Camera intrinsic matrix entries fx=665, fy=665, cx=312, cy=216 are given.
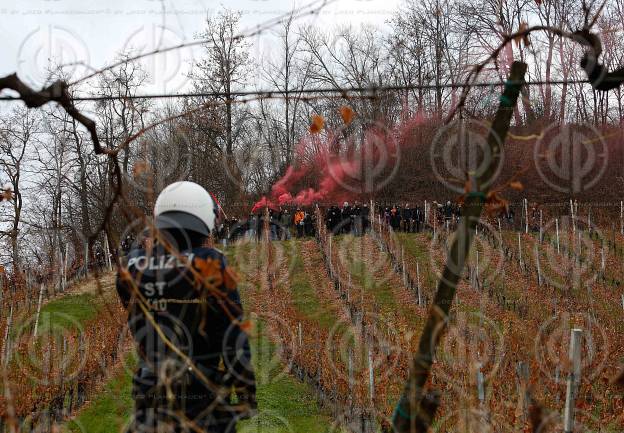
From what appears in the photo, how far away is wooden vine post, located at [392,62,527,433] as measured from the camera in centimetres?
227

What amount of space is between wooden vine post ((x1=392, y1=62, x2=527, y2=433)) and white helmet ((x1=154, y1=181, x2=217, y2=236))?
49.9 inches

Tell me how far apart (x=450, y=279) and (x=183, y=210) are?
1.39 meters

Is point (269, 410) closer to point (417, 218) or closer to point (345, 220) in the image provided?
point (345, 220)

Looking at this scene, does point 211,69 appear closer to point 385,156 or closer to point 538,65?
point 385,156

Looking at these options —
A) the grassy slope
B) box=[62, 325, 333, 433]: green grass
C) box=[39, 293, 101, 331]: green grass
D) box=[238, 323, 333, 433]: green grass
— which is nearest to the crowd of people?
box=[39, 293, 101, 331]: green grass

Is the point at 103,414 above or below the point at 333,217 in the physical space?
below

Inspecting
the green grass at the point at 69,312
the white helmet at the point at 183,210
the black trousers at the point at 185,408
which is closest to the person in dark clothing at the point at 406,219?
the green grass at the point at 69,312

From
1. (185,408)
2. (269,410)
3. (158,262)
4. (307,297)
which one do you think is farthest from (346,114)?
(307,297)

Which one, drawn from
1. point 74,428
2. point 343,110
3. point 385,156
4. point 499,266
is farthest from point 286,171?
point 343,110

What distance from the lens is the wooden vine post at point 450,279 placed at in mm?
2266

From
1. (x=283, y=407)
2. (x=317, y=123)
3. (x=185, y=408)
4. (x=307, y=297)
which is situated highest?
(x=317, y=123)

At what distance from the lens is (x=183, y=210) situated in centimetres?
313

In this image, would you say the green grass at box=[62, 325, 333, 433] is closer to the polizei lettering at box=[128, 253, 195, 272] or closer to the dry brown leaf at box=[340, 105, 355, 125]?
the polizei lettering at box=[128, 253, 195, 272]

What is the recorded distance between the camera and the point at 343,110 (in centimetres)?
241
